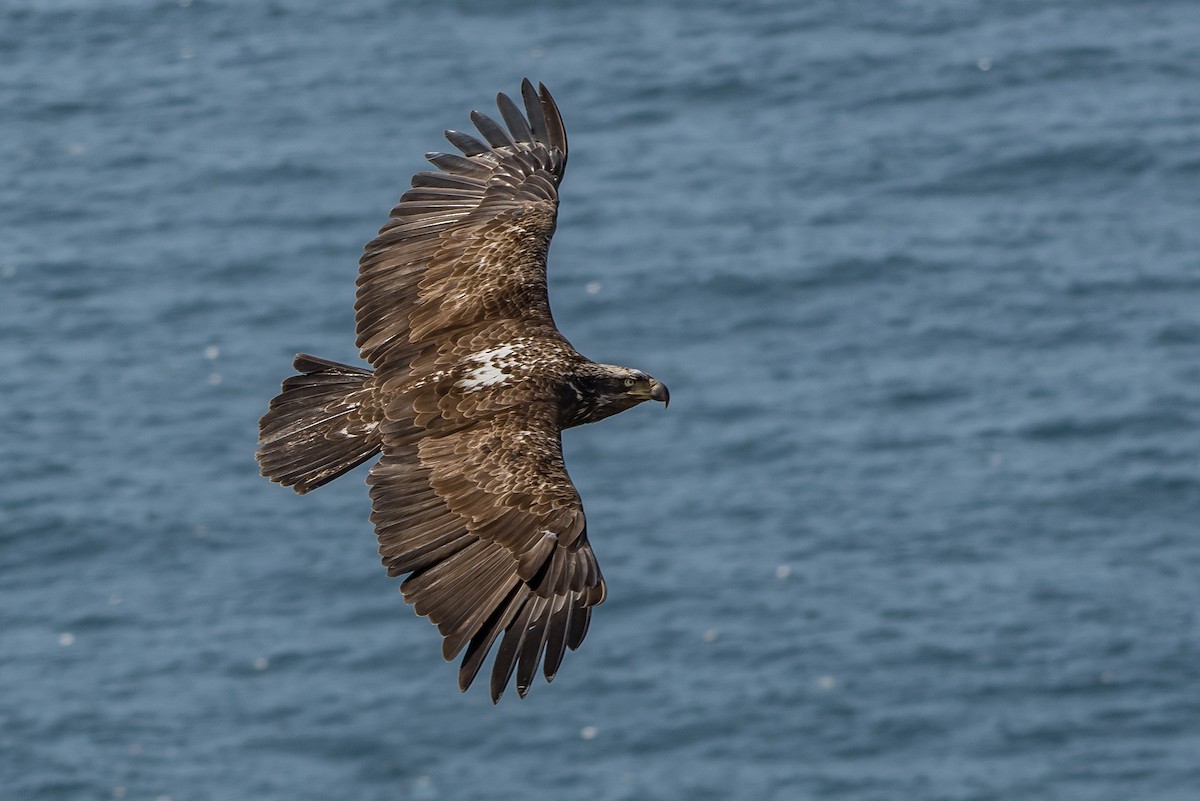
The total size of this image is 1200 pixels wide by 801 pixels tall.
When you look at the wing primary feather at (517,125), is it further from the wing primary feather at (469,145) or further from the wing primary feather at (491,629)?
the wing primary feather at (491,629)

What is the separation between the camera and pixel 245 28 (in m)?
74.4

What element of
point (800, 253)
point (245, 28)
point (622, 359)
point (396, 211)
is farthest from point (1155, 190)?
point (396, 211)

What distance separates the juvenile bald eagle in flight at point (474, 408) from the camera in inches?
501

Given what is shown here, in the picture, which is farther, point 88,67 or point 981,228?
point 88,67

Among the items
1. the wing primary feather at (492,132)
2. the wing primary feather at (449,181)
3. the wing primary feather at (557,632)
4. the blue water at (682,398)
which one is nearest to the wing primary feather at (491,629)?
the wing primary feather at (557,632)

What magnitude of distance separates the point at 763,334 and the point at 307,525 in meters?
13.8

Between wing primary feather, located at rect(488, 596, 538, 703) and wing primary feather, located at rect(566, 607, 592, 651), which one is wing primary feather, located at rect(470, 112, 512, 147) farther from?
wing primary feather, located at rect(566, 607, 592, 651)

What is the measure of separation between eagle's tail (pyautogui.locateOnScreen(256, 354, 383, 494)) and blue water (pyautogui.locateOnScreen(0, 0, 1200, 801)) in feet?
105

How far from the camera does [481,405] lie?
45.4 ft

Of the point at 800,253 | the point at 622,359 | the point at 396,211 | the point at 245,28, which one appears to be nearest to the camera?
the point at 396,211

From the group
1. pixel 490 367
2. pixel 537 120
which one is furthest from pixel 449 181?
pixel 490 367

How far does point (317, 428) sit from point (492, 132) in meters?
3.14

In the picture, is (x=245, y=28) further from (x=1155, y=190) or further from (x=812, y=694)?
(x=812, y=694)

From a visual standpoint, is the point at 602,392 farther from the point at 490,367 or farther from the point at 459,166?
the point at 459,166
